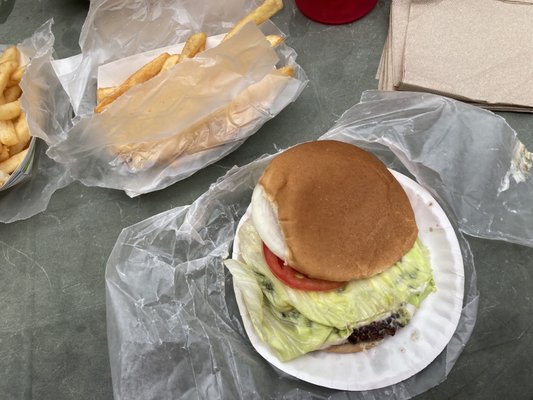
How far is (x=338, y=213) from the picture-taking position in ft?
3.92

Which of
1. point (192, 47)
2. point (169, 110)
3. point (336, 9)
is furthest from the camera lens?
point (336, 9)

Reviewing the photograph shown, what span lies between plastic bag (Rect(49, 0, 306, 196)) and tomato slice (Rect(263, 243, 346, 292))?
448 millimetres

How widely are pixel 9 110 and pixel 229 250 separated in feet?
2.56

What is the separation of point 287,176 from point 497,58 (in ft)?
2.67

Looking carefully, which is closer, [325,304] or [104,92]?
[325,304]

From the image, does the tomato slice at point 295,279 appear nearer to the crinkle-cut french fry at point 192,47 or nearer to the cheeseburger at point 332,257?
the cheeseburger at point 332,257

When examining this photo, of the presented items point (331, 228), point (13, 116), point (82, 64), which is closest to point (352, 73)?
point (331, 228)

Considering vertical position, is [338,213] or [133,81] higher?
[133,81]

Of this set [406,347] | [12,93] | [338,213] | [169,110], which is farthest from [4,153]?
[406,347]

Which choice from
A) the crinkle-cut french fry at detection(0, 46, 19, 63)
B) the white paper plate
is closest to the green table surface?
the white paper plate

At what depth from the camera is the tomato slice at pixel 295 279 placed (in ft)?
3.95

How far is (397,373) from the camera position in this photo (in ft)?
3.95

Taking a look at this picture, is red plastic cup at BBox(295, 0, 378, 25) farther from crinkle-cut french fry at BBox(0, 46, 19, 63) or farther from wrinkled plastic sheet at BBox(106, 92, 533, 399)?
crinkle-cut french fry at BBox(0, 46, 19, 63)

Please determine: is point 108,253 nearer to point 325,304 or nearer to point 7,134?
point 7,134
